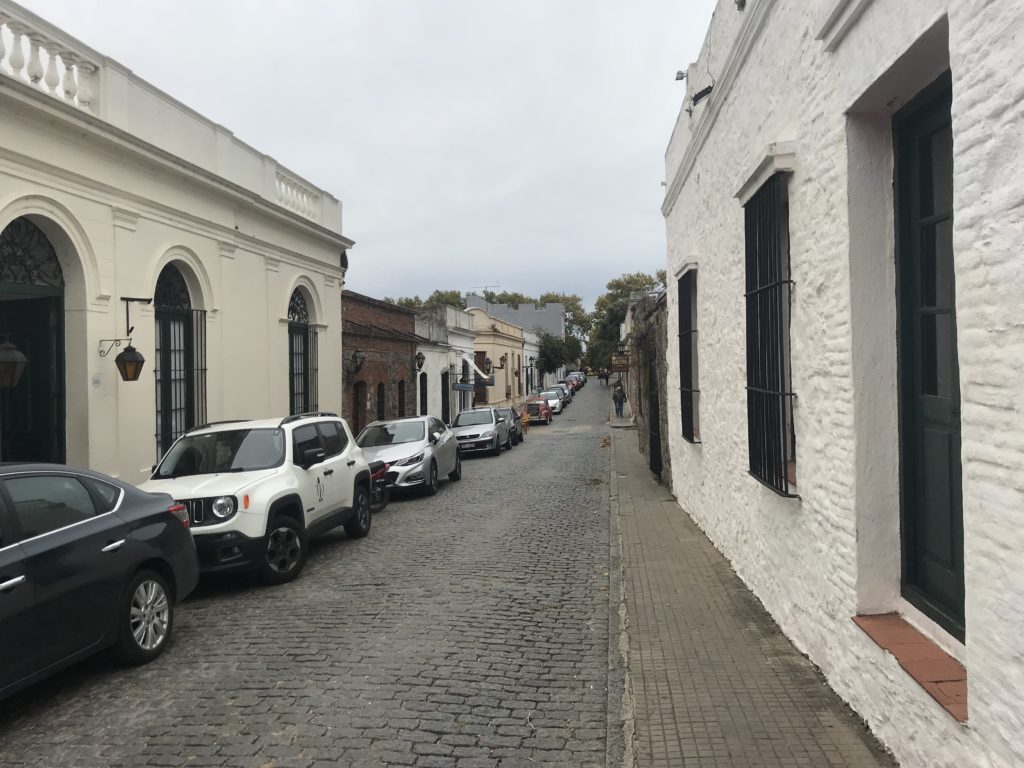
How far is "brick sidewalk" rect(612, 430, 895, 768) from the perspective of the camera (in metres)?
3.96

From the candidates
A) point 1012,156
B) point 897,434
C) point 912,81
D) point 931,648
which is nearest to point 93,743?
point 931,648

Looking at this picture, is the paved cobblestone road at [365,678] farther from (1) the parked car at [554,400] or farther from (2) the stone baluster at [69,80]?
(1) the parked car at [554,400]

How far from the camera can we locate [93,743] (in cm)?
423

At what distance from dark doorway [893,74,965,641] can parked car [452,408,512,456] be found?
1808 centimetres

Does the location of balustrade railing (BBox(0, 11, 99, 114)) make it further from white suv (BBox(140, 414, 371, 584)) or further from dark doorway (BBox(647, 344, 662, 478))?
Answer: dark doorway (BBox(647, 344, 662, 478))

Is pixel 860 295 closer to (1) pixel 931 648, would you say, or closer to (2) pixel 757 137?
(1) pixel 931 648

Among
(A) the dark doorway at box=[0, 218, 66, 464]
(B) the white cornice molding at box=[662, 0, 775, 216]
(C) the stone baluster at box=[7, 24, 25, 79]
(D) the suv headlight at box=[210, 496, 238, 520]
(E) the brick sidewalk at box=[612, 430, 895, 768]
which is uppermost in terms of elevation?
(C) the stone baluster at box=[7, 24, 25, 79]

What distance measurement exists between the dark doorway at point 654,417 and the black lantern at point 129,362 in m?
8.90

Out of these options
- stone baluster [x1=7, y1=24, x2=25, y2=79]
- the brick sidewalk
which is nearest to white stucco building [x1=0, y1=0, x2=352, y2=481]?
stone baluster [x1=7, y1=24, x2=25, y2=79]

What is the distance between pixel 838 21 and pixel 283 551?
662cm

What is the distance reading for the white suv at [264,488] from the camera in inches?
289

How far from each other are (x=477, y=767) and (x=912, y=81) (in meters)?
4.04

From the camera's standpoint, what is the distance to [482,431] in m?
22.2

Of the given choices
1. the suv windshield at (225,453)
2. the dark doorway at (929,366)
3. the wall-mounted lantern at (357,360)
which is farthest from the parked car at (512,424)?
the dark doorway at (929,366)
